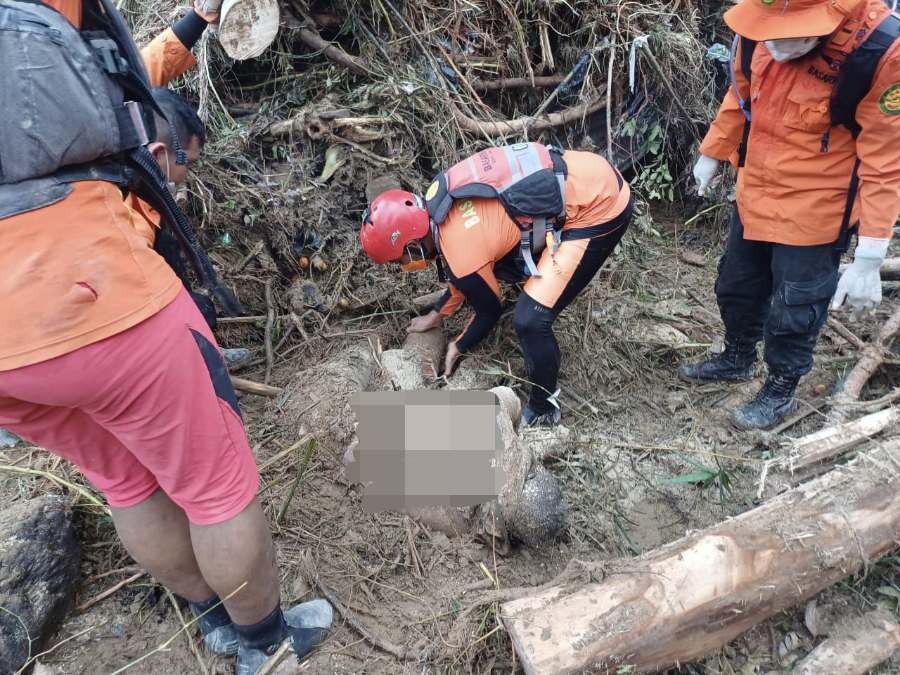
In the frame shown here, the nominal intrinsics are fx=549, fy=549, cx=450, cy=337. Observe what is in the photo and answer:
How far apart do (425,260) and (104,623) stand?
2.14 m

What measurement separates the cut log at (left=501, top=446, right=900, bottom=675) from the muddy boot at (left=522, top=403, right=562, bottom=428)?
126 centimetres

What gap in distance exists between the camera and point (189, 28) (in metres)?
2.54

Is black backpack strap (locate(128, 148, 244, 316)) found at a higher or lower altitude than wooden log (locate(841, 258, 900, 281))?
higher

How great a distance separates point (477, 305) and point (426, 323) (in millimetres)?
562

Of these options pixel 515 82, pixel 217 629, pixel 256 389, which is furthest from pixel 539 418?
pixel 515 82

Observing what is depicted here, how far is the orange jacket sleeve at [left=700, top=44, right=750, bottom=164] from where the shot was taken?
269 cm

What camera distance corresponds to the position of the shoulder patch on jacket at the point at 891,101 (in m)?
2.05

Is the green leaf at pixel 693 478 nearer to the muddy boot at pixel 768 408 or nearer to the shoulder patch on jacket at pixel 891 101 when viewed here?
the muddy boot at pixel 768 408

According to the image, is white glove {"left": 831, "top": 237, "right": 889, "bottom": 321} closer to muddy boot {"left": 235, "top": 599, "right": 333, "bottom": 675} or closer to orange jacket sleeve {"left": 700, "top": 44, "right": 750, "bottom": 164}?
orange jacket sleeve {"left": 700, "top": 44, "right": 750, "bottom": 164}

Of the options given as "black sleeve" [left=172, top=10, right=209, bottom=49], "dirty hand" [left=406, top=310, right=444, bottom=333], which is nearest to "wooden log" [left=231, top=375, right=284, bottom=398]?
"dirty hand" [left=406, top=310, right=444, bottom=333]

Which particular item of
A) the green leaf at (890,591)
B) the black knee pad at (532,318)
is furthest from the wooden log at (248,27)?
the green leaf at (890,591)

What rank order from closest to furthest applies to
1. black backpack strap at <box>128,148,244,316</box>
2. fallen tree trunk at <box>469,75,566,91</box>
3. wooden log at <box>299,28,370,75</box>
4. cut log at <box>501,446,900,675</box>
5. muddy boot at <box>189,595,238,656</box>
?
black backpack strap at <box>128,148,244,316</box>, cut log at <box>501,446,900,675</box>, muddy boot at <box>189,595,238,656</box>, wooden log at <box>299,28,370,75</box>, fallen tree trunk at <box>469,75,566,91</box>

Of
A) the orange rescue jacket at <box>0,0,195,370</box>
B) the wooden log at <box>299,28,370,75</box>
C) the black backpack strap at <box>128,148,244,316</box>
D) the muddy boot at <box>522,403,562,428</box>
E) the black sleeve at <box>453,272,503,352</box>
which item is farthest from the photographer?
the wooden log at <box>299,28,370,75</box>

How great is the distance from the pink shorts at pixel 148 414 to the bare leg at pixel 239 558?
0.04m
